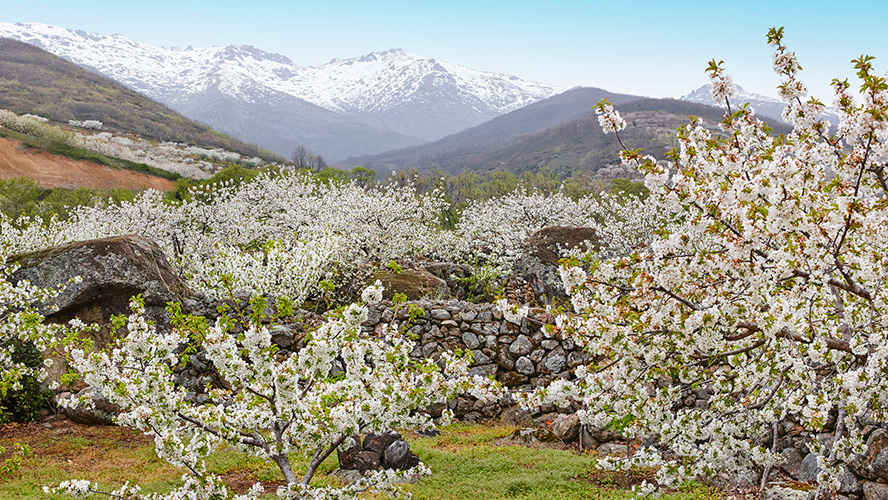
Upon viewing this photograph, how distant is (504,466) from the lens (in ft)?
32.9

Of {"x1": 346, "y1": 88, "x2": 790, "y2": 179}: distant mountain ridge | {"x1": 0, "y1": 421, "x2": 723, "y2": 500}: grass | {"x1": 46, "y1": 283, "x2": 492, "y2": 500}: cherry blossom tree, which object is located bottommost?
{"x1": 0, "y1": 421, "x2": 723, "y2": 500}: grass

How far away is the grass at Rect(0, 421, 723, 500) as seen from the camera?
8672mm

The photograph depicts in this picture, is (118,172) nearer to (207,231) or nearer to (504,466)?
(207,231)

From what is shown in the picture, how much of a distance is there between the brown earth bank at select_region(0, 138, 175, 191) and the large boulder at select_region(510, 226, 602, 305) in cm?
4902

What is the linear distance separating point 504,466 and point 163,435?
255 inches

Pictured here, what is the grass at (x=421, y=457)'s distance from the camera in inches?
341

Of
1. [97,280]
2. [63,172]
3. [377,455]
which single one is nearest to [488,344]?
[377,455]

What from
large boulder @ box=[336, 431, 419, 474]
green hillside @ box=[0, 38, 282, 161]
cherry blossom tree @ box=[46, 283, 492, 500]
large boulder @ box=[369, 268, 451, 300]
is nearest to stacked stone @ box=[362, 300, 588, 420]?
large boulder @ box=[369, 268, 451, 300]

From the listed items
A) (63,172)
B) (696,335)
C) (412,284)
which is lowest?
(412,284)

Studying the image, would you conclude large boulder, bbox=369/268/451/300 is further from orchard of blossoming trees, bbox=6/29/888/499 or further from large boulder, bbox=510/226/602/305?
orchard of blossoming trees, bbox=6/29/888/499

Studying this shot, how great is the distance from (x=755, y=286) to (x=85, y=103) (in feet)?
394

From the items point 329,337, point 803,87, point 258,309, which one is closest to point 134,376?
point 258,309

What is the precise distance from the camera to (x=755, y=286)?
5.15 meters

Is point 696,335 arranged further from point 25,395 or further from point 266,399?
point 25,395
